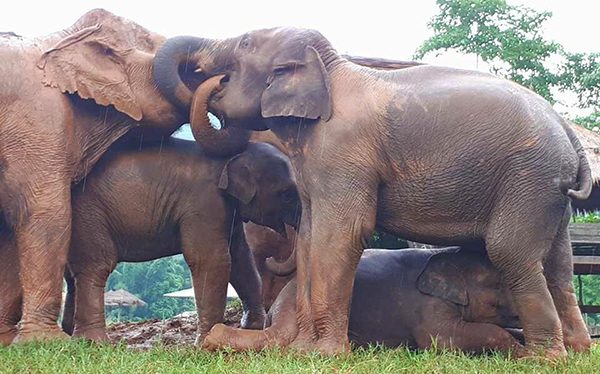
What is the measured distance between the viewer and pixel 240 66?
240 inches

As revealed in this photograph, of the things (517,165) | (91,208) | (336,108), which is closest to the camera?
(517,165)

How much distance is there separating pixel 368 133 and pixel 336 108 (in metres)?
0.30

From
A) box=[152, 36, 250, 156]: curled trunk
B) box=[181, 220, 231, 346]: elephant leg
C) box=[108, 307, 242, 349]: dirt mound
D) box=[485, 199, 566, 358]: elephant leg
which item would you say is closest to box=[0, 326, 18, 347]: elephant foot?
box=[108, 307, 242, 349]: dirt mound

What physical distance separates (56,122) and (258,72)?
60.4 inches

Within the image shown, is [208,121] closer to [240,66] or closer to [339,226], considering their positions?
[240,66]

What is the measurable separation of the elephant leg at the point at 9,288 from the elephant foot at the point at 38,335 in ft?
2.53

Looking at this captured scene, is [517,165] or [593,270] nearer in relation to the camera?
[517,165]

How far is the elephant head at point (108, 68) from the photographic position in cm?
644

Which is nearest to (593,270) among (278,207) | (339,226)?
(278,207)

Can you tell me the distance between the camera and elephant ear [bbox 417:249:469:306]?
571 centimetres

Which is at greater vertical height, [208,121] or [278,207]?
[208,121]

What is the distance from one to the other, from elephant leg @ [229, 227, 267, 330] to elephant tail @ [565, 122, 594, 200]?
2.75m

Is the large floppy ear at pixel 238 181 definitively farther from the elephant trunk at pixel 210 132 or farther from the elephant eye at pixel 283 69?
the elephant eye at pixel 283 69

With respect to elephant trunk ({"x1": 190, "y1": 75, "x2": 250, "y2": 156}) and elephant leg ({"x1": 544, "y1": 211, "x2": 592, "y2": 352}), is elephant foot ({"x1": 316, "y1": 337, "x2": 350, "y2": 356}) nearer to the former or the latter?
elephant leg ({"x1": 544, "y1": 211, "x2": 592, "y2": 352})
